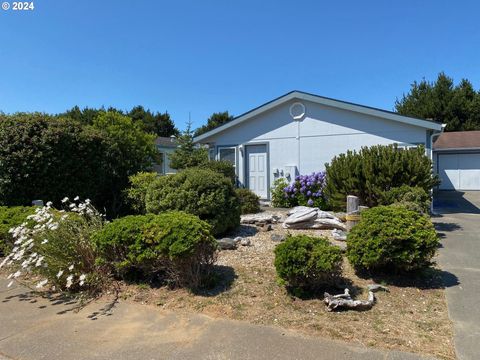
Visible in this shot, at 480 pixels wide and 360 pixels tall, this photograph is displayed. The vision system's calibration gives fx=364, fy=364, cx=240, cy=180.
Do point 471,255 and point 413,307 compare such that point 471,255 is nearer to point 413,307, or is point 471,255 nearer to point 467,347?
point 413,307

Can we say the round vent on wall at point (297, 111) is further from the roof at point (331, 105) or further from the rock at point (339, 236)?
the rock at point (339, 236)

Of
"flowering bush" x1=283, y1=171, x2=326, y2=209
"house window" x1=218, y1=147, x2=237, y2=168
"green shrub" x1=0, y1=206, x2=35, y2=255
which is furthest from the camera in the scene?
"house window" x1=218, y1=147, x2=237, y2=168

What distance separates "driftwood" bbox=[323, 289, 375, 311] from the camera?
3746 mm

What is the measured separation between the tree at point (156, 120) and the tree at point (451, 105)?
1053 inches

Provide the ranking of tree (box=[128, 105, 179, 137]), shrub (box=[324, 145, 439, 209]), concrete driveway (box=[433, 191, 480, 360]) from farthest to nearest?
tree (box=[128, 105, 179, 137]) → shrub (box=[324, 145, 439, 209]) → concrete driveway (box=[433, 191, 480, 360])

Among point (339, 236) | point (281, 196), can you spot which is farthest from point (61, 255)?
point (281, 196)

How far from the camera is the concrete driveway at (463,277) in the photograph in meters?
3.16

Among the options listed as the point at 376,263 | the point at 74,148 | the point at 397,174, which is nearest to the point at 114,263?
the point at 376,263

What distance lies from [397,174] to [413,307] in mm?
5203

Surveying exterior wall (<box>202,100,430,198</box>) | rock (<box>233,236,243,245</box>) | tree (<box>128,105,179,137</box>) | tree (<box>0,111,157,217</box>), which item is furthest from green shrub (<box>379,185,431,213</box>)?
tree (<box>128,105,179,137</box>)

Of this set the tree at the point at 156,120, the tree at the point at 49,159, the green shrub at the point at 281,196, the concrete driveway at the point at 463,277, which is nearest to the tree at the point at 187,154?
the green shrub at the point at 281,196

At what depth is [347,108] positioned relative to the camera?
12281mm

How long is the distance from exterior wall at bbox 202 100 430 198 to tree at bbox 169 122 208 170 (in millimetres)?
1415

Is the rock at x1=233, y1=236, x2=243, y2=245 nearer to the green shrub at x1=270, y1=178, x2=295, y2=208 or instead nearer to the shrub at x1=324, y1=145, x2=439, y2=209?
the shrub at x1=324, y1=145, x2=439, y2=209
